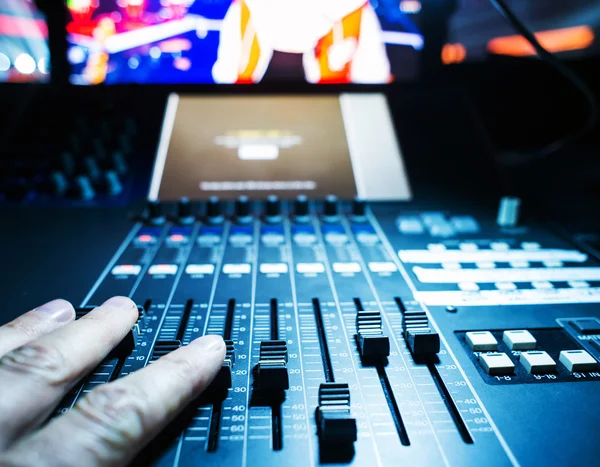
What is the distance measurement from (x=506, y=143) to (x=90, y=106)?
4.58 feet

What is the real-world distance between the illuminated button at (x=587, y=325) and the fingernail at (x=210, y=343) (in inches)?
19.4

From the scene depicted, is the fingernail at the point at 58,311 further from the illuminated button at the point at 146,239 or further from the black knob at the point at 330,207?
the black knob at the point at 330,207

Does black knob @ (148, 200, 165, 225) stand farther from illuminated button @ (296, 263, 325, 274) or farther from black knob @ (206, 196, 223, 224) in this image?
illuminated button @ (296, 263, 325, 274)

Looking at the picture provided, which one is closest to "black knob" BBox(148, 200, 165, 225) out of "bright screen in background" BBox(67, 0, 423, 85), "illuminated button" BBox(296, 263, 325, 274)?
"illuminated button" BBox(296, 263, 325, 274)

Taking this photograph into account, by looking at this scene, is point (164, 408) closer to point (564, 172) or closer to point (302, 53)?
point (302, 53)

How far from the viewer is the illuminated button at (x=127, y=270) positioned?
777mm

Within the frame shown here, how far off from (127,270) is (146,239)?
0.13 m

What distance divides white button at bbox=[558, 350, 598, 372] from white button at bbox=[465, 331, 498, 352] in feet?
0.26

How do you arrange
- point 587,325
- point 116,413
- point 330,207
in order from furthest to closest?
point 330,207 < point 587,325 < point 116,413

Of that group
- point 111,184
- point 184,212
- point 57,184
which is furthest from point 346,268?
point 57,184

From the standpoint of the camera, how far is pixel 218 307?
68 cm

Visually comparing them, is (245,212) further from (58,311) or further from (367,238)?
(58,311)

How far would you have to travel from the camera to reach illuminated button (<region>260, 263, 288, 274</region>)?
791 mm

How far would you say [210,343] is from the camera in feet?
1.72
